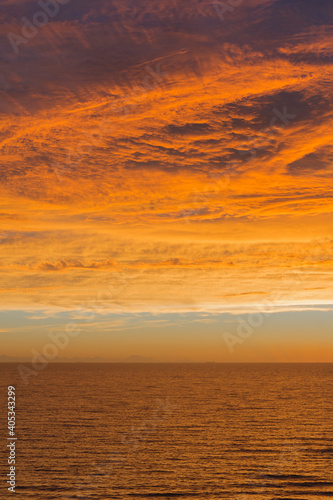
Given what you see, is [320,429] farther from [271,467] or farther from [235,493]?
[235,493]

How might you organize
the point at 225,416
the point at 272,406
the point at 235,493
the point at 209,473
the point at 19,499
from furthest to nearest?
1. the point at 272,406
2. the point at 225,416
3. the point at 209,473
4. the point at 235,493
5. the point at 19,499

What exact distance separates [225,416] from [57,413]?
102 feet

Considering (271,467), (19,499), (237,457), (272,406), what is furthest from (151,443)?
(272,406)

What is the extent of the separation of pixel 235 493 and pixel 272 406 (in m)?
66.6

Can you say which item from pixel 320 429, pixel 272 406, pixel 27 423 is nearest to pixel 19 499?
pixel 27 423

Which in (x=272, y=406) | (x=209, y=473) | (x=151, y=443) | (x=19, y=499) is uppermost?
(x=272, y=406)

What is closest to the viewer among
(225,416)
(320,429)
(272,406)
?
(320,429)

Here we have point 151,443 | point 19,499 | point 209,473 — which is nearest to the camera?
point 19,499

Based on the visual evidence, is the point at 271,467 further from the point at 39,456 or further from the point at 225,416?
the point at 225,416

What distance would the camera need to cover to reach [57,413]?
3501 inches

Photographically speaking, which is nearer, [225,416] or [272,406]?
[225,416]

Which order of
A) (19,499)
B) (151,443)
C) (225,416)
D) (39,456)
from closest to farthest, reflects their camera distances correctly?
1. (19,499)
2. (39,456)
3. (151,443)
4. (225,416)

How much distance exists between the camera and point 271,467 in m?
51.3

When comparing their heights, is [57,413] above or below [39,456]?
above
